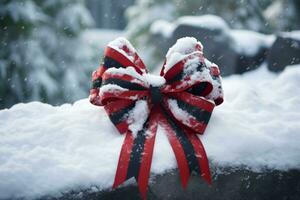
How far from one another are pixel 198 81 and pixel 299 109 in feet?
1.59

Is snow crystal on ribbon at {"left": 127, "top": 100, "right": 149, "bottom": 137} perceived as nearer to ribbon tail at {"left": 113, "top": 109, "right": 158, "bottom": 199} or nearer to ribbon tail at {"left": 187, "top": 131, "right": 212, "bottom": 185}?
ribbon tail at {"left": 113, "top": 109, "right": 158, "bottom": 199}

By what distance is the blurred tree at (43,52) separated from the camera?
A: 14.7ft

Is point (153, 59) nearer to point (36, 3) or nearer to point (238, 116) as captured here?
point (36, 3)

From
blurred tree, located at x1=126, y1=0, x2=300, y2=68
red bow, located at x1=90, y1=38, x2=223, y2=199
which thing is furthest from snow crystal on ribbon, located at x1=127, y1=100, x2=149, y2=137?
blurred tree, located at x1=126, y1=0, x2=300, y2=68

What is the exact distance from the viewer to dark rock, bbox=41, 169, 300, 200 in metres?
1.15

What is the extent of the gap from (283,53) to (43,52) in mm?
3327

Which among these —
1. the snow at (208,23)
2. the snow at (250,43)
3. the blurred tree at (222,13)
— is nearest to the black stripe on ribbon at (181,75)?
the snow at (250,43)

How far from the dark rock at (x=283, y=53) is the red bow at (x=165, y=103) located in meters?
1.61

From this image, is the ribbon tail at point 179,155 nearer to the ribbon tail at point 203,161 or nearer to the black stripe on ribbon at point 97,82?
the ribbon tail at point 203,161

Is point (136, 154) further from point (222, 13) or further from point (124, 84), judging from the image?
point (222, 13)

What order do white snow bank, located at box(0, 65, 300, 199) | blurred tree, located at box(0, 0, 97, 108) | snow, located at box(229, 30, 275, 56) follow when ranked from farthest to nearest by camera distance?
blurred tree, located at box(0, 0, 97, 108) → snow, located at box(229, 30, 275, 56) → white snow bank, located at box(0, 65, 300, 199)

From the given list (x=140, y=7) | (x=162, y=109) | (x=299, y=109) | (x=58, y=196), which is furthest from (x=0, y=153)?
(x=140, y=7)

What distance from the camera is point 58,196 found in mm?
1110

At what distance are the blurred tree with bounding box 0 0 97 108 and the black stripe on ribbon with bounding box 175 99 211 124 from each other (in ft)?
11.7
